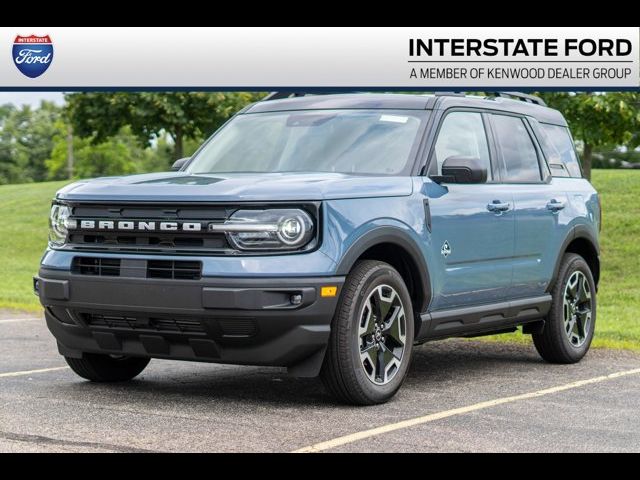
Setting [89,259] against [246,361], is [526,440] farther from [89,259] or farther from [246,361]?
[89,259]

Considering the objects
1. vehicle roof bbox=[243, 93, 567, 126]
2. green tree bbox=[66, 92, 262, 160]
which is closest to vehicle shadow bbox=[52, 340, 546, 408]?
vehicle roof bbox=[243, 93, 567, 126]

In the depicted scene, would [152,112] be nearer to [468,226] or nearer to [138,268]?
[468,226]

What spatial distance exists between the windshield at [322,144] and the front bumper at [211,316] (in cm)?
132

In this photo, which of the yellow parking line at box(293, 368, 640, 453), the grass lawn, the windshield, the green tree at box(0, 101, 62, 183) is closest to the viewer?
the yellow parking line at box(293, 368, 640, 453)

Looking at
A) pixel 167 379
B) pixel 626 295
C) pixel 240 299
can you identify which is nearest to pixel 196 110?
pixel 626 295

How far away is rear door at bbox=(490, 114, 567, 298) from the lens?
371 inches

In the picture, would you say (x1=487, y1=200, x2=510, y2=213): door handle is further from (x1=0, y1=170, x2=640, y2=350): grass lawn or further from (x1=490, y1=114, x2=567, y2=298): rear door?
(x1=0, y1=170, x2=640, y2=350): grass lawn

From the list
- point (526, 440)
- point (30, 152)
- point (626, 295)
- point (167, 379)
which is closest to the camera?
point (526, 440)

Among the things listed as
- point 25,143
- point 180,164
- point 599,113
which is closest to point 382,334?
point 180,164

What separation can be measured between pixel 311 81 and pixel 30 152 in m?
81.4

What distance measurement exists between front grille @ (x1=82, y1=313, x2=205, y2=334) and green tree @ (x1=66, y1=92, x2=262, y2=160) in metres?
18.8

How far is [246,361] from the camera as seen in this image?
7438 millimetres

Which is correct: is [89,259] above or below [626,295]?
above

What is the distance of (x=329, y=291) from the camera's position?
7.35 metres
